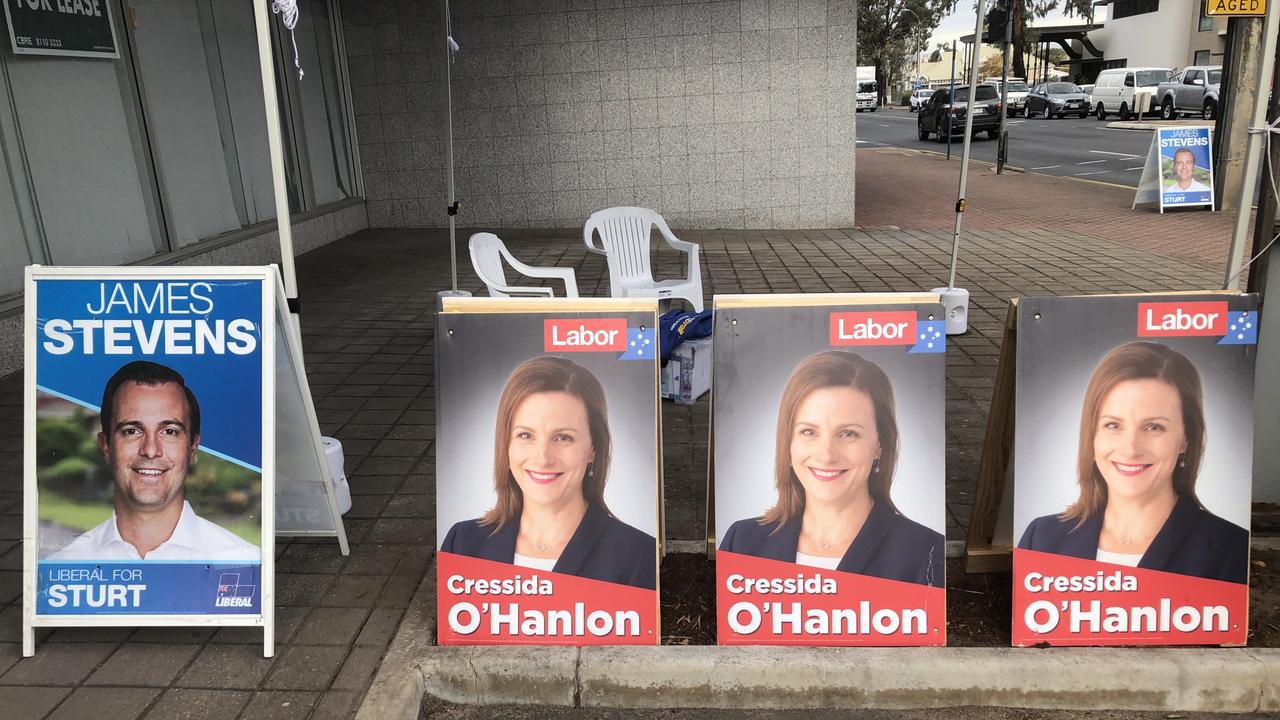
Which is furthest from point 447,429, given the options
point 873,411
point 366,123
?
point 366,123

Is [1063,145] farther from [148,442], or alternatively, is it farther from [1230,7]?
[148,442]

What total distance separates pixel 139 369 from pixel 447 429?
Answer: 1.00 meters

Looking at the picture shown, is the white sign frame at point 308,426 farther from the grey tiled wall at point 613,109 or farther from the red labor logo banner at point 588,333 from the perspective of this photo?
the grey tiled wall at point 613,109

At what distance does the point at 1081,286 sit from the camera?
27.9 feet

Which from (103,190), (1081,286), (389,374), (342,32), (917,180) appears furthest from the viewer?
(917,180)

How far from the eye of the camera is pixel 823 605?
293cm

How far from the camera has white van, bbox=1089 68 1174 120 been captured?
33.8 m

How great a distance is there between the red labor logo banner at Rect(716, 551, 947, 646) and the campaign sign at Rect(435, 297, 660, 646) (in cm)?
26

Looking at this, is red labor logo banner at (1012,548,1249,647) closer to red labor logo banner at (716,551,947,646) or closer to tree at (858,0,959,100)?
red labor logo banner at (716,551,947,646)

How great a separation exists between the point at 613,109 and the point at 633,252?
568 cm

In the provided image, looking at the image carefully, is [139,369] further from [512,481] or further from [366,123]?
[366,123]

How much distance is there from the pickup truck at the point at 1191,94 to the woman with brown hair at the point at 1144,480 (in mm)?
32155

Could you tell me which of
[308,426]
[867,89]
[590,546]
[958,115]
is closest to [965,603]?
[590,546]

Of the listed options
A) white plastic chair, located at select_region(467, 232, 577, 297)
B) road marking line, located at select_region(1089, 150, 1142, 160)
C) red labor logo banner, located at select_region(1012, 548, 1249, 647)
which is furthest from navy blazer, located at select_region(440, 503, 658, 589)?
road marking line, located at select_region(1089, 150, 1142, 160)
